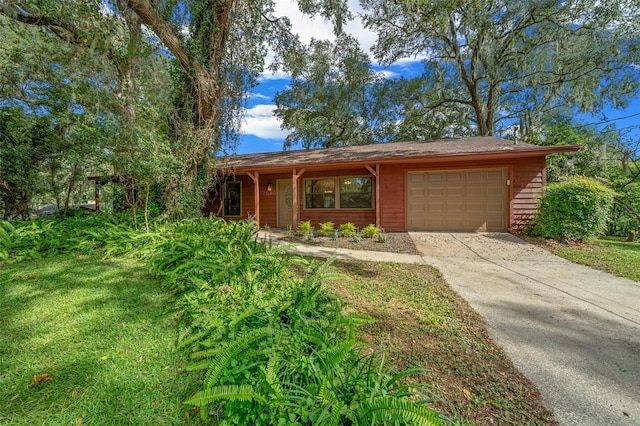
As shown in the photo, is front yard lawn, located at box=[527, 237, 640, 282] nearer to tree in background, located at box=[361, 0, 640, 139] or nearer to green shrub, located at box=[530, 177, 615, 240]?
green shrub, located at box=[530, 177, 615, 240]

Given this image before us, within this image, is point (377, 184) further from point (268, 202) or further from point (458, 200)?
point (268, 202)

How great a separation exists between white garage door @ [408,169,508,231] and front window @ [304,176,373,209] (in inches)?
57.7

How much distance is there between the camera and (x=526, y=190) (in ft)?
25.6

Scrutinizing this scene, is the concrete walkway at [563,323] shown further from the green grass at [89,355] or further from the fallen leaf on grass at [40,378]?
the fallen leaf on grass at [40,378]

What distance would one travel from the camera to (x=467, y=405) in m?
1.65

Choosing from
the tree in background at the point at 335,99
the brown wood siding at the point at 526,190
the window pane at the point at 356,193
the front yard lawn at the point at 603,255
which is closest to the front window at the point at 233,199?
the window pane at the point at 356,193

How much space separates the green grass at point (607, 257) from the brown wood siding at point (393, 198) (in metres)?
3.84

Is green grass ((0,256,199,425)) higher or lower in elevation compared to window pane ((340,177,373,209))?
lower

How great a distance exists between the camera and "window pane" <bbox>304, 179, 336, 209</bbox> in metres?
9.72

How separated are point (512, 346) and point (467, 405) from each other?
1013mm

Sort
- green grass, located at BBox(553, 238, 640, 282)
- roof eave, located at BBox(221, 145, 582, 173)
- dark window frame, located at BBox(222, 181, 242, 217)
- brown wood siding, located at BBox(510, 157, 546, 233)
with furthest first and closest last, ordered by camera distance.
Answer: dark window frame, located at BBox(222, 181, 242, 217)
brown wood siding, located at BBox(510, 157, 546, 233)
roof eave, located at BBox(221, 145, 582, 173)
green grass, located at BBox(553, 238, 640, 282)

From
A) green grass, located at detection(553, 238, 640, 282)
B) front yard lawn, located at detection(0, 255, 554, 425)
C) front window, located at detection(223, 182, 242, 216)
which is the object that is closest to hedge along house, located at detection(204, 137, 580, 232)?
front window, located at detection(223, 182, 242, 216)

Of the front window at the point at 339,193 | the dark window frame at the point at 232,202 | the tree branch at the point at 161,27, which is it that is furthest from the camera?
the dark window frame at the point at 232,202

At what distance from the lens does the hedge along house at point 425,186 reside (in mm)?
7793
